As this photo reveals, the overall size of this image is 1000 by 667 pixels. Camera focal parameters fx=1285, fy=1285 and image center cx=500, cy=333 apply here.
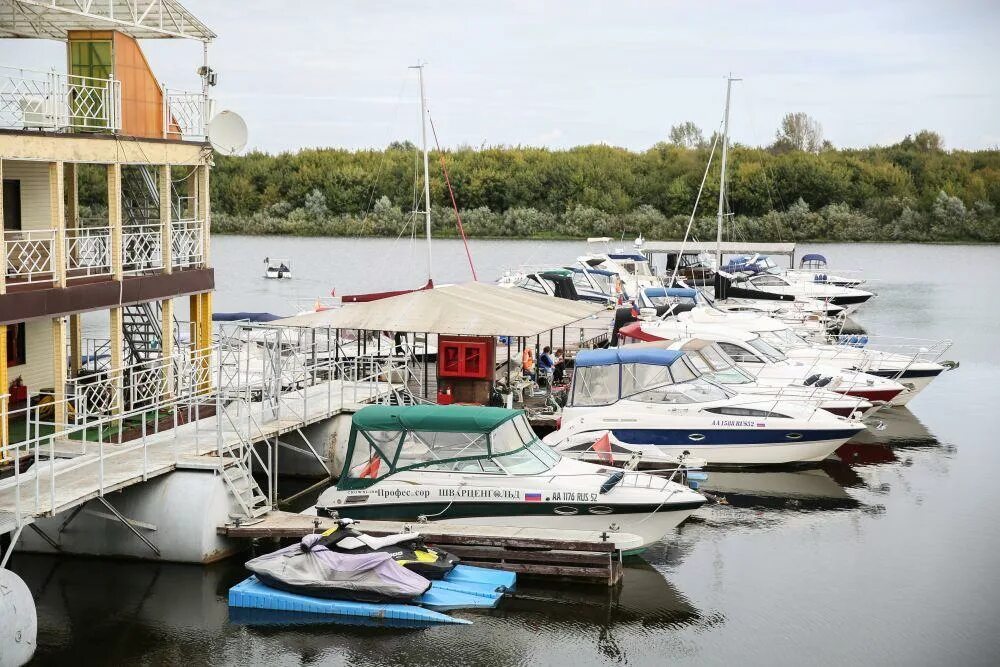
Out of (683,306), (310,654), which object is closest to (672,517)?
(310,654)

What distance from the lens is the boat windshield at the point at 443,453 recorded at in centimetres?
2083

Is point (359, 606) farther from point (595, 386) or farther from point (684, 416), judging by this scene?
point (684, 416)

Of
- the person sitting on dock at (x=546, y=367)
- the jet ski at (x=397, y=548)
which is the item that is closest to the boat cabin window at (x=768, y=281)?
the person sitting on dock at (x=546, y=367)

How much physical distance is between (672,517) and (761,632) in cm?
259

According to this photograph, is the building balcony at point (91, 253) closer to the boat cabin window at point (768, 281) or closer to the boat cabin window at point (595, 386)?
the boat cabin window at point (595, 386)

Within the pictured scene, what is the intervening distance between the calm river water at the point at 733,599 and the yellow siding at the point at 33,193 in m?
7.08

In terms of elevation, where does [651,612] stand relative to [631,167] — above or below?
below

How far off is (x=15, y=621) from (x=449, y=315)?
533 inches

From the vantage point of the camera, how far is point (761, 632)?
18562 millimetres

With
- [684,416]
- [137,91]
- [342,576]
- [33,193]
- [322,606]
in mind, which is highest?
[137,91]

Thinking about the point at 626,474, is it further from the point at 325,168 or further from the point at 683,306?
the point at 325,168

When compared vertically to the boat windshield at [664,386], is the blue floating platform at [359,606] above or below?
below

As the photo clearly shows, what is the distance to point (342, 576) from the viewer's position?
60.4 feet

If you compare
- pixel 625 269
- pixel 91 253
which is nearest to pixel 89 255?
pixel 91 253
